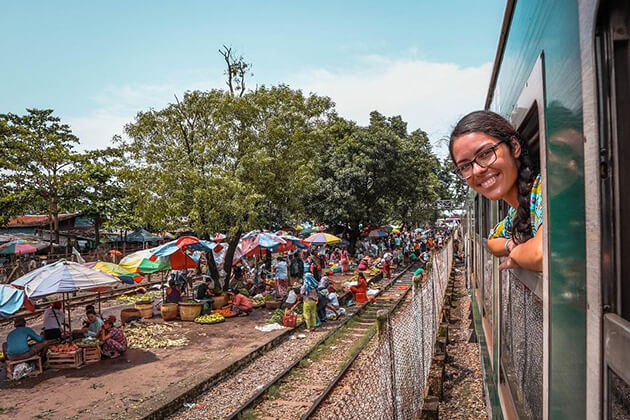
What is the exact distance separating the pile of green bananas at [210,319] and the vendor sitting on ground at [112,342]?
3.12 metres

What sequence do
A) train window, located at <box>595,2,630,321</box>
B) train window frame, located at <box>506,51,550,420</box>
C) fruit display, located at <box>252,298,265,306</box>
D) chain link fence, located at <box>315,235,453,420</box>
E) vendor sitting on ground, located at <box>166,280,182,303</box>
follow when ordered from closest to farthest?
train window, located at <box>595,2,630,321</box>, train window frame, located at <box>506,51,550,420</box>, chain link fence, located at <box>315,235,453,420</box>, vendor sitting on ground, located at <box>166,280,182,303</box>, fruit display, located at <box>252,298,265,306</box>

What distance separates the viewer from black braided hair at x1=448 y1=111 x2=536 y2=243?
5.61 feet

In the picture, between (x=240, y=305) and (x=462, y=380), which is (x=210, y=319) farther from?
(x=462, y=380)

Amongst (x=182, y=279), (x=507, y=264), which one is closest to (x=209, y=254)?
(x=182, y=279)

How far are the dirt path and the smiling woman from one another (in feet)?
18.0

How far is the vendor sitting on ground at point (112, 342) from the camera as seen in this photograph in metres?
9.84

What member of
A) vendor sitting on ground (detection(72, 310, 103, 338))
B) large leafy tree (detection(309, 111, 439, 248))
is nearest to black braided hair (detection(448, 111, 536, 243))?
vendor sitting on ground (detection(72, 310, 103, 338))

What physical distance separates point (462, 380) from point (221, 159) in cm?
1004

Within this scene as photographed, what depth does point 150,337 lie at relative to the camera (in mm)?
11422

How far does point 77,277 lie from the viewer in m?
9.16

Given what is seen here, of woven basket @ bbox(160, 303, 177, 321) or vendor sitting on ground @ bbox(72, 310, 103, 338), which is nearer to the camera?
vendor sitting on ground @ bbox(72, 310, 103, 338)

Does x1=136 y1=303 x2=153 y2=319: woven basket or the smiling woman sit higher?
the smiling woman

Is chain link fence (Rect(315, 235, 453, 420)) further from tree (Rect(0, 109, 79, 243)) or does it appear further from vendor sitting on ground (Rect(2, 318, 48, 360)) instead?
tree (Rect(0, 109, 79, 243))

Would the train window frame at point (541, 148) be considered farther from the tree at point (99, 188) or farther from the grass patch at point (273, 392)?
the tree at point (99, 188)
